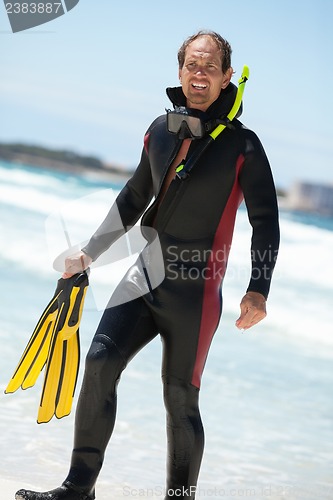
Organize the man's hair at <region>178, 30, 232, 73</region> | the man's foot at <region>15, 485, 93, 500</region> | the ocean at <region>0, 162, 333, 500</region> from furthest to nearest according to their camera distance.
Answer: the ocean at <region>0, 162, 333, 500</region>, the man's hair at <region>178, 30, 232, 73</region>, the man's foot at <region>15, 485, 93, 500</region>

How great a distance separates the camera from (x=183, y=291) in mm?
3293

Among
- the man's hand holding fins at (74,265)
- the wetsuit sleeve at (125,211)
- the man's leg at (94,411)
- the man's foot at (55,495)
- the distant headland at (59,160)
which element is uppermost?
the wetsuit sleeve at (125,211)

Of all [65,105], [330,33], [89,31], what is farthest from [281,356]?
[65,105]

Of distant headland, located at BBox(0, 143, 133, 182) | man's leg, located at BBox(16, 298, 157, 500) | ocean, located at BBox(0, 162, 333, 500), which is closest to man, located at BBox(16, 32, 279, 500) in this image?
man's leg, located at BBox(16, 298, 157, 500)

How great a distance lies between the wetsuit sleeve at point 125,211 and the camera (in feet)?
11.5

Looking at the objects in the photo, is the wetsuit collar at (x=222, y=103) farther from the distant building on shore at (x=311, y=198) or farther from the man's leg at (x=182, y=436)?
the distant building on shore at (x=311, y=198)

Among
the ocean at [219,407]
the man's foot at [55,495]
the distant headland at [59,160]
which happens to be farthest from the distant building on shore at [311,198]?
the man's foot at [55,495]

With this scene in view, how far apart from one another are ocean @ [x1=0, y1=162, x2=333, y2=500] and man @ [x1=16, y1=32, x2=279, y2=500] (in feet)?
1.65

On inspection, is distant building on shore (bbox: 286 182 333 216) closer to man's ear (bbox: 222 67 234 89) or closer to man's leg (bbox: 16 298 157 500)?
man's ear (bbox: 222 67 234 89)

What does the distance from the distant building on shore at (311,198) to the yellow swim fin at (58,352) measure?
31100 millimetres

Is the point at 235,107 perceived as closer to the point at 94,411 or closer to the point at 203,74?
the point at 203,74

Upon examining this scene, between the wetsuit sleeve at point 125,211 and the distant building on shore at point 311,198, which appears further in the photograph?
the distant building on shore at point 311,198

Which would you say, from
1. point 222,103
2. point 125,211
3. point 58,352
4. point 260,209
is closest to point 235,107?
point 222,103

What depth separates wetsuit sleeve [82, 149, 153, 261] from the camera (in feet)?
11.5
